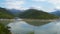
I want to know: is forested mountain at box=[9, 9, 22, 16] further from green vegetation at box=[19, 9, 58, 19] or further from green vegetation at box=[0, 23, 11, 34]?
green vegetation at box=[0, 23, 11, 34]

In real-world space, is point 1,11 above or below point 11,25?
above

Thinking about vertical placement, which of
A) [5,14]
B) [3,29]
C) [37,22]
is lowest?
[3,29]

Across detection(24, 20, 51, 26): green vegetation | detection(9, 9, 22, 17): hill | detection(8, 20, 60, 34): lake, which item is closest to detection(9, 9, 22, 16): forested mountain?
detection(9, 9, 22, 17): hill

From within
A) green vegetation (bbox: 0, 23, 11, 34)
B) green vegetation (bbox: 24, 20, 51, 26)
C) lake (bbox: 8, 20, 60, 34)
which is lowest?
green vegetation (bbox: 0, 23, 11, 34)

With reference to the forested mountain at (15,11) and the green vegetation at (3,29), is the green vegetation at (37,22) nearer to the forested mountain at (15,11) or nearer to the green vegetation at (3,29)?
the forested mountain at (15,11)

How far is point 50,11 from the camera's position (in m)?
3.87

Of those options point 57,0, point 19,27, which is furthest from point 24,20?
point 57,0

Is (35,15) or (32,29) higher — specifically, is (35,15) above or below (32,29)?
above

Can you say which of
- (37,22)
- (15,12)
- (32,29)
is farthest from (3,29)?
(37,22)

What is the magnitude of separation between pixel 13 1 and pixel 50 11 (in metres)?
0.87

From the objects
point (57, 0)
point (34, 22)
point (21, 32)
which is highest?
point (57, 0)

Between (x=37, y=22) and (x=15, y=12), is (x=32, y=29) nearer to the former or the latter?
(x=37, y=22)

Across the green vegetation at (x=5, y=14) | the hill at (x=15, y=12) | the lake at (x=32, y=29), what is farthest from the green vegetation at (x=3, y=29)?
the hill at (x=15, y=12)

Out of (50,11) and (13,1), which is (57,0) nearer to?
(50,11)
